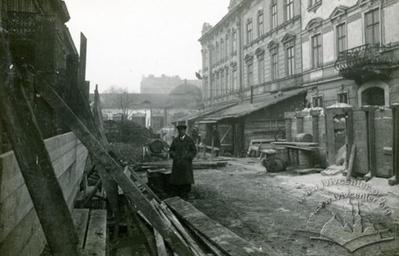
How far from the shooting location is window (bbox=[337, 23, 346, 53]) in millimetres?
17047

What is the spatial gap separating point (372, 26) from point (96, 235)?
1549cm

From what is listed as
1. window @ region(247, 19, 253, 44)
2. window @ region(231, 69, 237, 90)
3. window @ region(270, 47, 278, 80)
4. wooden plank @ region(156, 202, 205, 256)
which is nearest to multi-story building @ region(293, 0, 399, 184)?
window @ region(270, 47, 278, 80)

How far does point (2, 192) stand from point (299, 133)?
11975 millimetres

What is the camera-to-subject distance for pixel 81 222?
4391mm

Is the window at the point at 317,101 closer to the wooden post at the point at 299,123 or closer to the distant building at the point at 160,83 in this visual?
the wooden post at the point at 299,123

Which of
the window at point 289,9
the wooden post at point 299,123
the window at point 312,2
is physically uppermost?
the window at point 289,9

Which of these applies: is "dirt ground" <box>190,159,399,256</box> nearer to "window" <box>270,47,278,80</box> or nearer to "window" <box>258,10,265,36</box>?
"window" <box>270,47,278,80</box>

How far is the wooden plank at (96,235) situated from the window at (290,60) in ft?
61.8

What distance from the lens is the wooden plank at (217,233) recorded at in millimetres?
3796

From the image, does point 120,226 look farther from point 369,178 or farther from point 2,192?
Answer: point 369,178

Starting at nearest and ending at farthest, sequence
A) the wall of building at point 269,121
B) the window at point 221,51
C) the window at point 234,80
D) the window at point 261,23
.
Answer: the wall of building at point 269,121 → the window at point 261,23 → the window at point 234,80 → the window at point 221,51

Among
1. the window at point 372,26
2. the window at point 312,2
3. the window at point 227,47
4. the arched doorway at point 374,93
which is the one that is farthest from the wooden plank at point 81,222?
the window at point 227,47

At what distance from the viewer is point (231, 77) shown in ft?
102

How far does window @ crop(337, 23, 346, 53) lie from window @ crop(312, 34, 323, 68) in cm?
137
